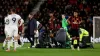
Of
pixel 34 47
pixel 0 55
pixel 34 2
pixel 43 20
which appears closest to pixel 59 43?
pixel 34 47

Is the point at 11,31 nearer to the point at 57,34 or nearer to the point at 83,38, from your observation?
the point at 57,34

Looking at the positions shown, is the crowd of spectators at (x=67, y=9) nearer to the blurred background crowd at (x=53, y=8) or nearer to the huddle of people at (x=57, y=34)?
the blurred background crowd at (x=53, y=8)

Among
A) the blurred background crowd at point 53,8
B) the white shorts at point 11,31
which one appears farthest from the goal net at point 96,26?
the white shorts at point 11,31

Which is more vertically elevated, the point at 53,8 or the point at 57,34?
the point at 53,8

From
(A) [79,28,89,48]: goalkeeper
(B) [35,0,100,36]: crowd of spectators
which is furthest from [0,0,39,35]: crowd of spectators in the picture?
(A) [79,28,89,48]: goalkeeper

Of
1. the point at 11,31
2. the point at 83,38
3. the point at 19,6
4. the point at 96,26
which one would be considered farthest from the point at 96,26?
the point at 19,6

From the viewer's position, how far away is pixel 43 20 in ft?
116

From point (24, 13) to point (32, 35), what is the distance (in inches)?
507

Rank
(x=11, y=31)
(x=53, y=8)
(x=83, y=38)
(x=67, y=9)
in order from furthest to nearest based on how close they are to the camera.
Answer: (x=53, y=8)
(x=67, y=9)
(x=83, y=38)
(x=11, y=31)

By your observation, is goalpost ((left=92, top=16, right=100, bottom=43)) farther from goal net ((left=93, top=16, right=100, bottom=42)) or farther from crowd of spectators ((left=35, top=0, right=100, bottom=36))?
crowd of spectators ((left=35, top=0, right=100, bottom=36))

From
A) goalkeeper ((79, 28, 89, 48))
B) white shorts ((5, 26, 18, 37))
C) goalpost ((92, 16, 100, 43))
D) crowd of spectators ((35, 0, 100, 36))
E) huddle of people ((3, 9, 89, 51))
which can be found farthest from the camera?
crowd of spectators ((35, 0, 100, 36))

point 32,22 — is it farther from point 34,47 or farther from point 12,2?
point 12,2

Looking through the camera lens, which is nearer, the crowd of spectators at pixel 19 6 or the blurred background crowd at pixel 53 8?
the blurred background crowd at pixel 53 8

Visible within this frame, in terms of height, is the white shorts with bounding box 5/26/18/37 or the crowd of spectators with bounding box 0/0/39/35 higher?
the crowd of spectators with bounding box 0/0/39/35
